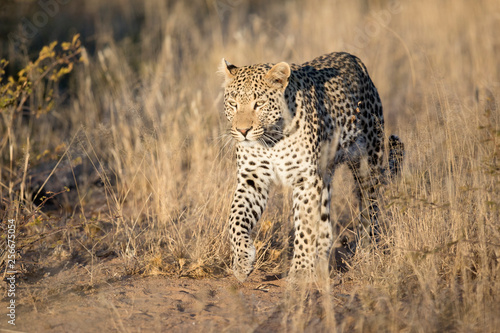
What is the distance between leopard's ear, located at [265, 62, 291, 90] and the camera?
17.7 feet

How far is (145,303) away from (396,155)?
2820 millimetres

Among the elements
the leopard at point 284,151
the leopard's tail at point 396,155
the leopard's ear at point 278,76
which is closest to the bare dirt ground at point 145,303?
the leopard at point 284,151

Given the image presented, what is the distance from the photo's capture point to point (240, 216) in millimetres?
5516

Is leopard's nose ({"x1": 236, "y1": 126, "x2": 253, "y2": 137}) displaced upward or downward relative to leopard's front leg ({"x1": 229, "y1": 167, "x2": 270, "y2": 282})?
upward

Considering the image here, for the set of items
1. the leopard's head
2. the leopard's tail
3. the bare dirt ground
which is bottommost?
the bare dirt ground

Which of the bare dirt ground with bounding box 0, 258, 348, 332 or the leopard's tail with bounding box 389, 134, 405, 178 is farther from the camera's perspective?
the leopard's tail with bounding box 389, 134, 405, 178

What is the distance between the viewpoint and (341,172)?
7262 mm

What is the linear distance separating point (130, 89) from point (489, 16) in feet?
26.5

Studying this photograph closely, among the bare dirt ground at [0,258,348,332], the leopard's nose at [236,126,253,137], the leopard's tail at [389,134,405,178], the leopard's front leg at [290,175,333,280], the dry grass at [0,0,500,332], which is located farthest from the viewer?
the leopard's tail at [389,134,405,178]

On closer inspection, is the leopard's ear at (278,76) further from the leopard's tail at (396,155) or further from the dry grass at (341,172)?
the leopard's tail at (396,155)

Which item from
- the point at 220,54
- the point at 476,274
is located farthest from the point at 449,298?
the point at 220,54

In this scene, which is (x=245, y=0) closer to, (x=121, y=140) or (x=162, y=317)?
(x=121, y=140)

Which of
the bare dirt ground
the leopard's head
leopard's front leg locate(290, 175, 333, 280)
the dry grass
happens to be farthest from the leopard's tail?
the bare dirt ground

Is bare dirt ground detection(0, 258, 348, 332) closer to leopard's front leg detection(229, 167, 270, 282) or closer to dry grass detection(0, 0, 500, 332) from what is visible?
dry grass detection(0, 0, 500, 332)
